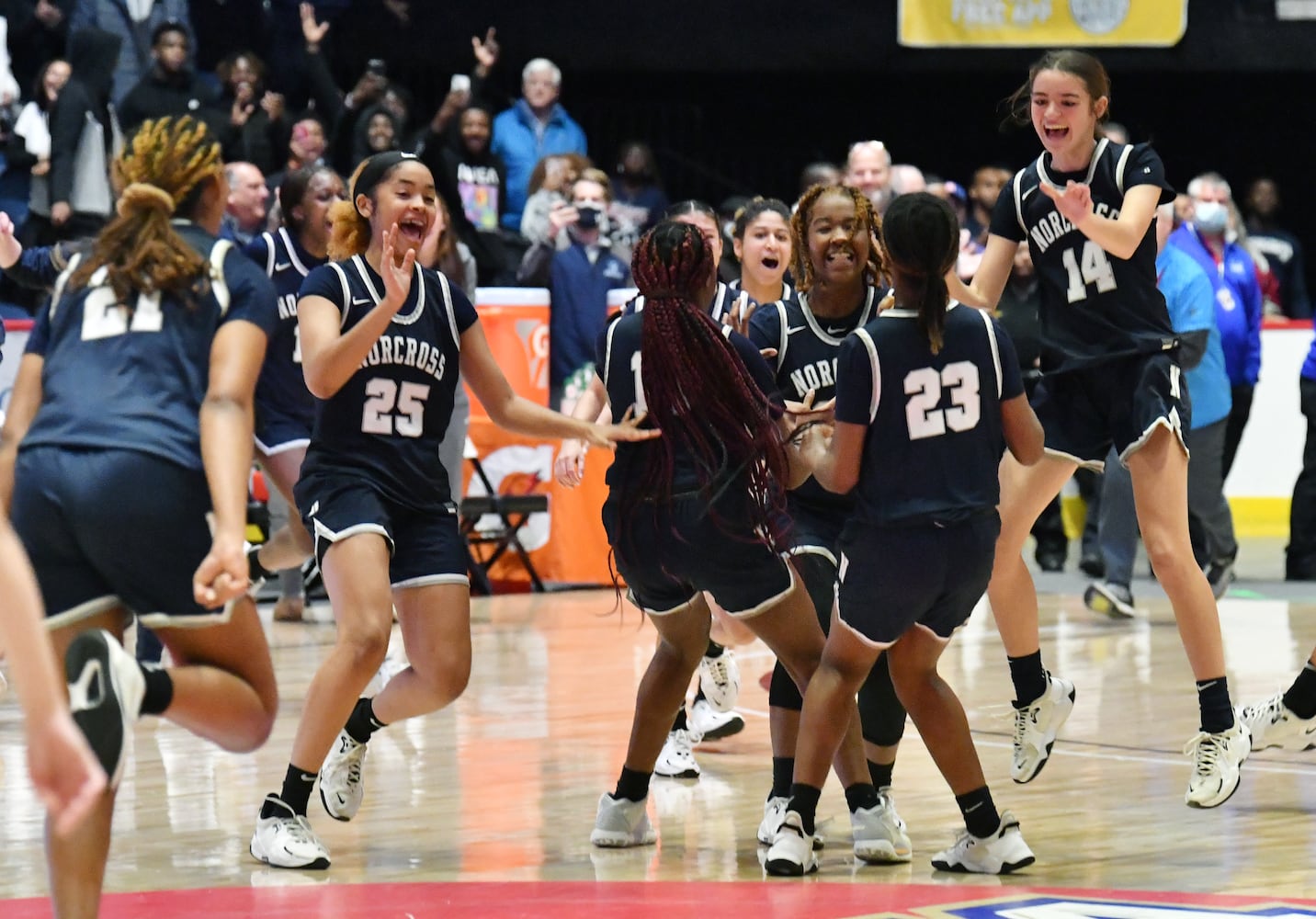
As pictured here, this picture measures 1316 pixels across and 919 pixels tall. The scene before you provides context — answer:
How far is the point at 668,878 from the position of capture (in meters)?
5.09

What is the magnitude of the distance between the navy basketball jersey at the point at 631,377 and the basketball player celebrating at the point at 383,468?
0.12 m

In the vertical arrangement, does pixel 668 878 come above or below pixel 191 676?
below

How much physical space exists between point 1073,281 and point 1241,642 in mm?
3959

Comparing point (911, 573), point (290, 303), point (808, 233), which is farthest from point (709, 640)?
point (290, 303)

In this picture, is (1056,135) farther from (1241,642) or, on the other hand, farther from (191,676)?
(1241,642)

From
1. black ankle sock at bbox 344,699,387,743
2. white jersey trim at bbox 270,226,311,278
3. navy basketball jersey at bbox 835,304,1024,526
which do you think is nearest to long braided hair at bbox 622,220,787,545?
navy basketball jersey at bbox 835,304,1024,526

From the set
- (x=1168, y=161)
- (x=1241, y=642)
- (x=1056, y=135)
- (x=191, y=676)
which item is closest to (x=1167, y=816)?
(x=1056, y=135)

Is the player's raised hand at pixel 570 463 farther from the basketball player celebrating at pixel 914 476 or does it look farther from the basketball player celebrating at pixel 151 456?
the basketball player celebrating at pixel 151 456

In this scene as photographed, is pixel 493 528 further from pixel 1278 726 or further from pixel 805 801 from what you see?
pixel 805 801

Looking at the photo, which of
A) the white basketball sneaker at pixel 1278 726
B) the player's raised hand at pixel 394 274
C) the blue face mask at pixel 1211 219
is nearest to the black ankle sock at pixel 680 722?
the white basketball sneaker at pixel 1278 726

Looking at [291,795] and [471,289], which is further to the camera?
[471,289]

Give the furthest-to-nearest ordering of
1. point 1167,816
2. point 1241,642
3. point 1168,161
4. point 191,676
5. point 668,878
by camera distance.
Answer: point 1168,161 → point 1241,642 → point 1167,816 → point 668,878 → point 191,676

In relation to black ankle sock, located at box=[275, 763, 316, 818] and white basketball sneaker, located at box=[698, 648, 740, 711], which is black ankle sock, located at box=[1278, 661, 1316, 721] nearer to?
white basketball sneaker, located at box=[698, 648, 740, 711]

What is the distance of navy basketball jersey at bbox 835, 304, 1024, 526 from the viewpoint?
16.1ft
